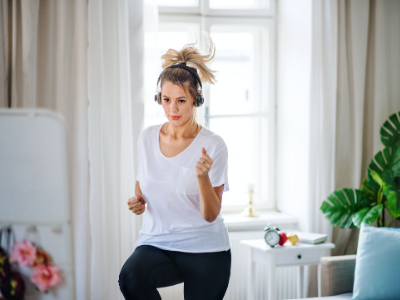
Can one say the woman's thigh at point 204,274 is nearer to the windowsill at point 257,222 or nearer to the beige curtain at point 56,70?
the beige curtain at point 56,70

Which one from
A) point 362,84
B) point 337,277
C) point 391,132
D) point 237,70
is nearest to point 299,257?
point 337,277

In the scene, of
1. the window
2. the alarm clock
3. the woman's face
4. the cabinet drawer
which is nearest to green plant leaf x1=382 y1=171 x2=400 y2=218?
the cabinet drawer

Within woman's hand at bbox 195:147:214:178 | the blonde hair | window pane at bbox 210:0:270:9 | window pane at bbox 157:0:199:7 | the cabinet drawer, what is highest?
window pane at bbox 210:0:270:9

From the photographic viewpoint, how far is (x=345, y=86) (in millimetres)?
2621

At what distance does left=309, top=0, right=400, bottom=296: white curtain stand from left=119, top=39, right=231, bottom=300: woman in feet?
3.91

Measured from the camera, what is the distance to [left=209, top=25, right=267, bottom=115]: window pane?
293cm

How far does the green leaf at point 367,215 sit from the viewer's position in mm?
2250

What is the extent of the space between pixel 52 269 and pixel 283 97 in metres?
2.29

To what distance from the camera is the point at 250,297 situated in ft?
7.91

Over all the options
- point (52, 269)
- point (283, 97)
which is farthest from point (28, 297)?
point (283, 97)

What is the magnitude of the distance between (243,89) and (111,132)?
114cm

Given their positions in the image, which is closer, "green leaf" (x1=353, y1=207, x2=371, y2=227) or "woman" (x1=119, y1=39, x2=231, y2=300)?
"woman" (x1=119, y1=39, x2=231, y2=300)

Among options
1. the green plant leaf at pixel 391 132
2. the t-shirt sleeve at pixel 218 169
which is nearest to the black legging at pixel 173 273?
the t-shirt sleeve at pixel 218 169

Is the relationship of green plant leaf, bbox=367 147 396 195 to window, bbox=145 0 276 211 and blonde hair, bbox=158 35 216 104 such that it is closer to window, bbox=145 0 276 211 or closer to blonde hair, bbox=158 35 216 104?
window, bbox=145 0 276 211
